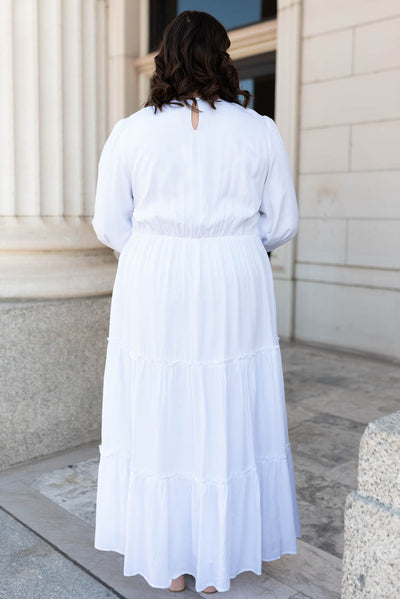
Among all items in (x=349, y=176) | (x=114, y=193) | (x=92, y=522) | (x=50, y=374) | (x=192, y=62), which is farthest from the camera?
(x=349, y=176)

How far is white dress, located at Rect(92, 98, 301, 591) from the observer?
2.31 m

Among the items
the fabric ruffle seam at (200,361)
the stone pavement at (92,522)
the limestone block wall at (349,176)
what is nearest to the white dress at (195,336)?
the fabric ruffle seam at (200,361)

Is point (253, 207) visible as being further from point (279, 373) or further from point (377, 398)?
point (377, 398)

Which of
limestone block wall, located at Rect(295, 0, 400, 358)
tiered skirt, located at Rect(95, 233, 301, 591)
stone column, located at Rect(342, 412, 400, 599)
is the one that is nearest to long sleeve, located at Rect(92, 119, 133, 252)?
tiered skirt, located at Rect(95, 233, 301, 591)

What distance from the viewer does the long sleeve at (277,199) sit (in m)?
2.43

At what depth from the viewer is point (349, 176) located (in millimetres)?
6715

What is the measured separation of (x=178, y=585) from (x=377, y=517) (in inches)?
42.0

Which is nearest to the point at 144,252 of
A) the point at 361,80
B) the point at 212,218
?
the point at 212,218

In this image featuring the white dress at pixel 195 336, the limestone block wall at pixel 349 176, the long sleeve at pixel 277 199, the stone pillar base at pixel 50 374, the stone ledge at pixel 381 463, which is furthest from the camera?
the limestone block wall at pixel 349 176

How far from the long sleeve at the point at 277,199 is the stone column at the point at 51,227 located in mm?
1633

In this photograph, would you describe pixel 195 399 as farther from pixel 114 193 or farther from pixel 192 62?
pixel 192 62

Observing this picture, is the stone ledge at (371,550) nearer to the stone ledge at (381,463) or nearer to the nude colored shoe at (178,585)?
the stone ledge at (381,463)

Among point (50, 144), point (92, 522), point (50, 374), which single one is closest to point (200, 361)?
point (92, 522)

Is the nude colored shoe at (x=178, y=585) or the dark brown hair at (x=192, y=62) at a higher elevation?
the dark brown hair at (x=192, y=62)
